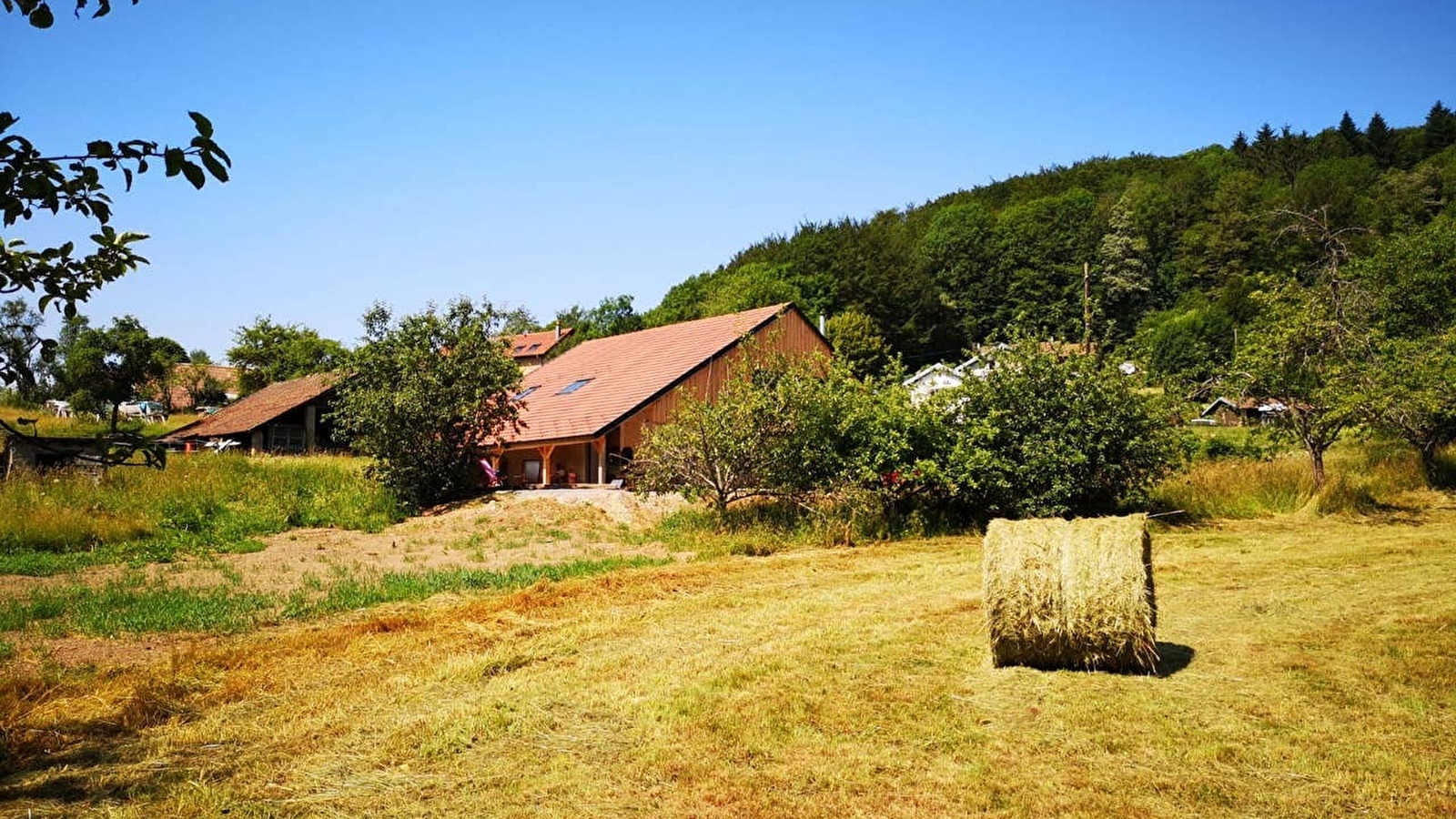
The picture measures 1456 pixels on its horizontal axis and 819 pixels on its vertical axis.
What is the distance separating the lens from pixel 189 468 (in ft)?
71.0

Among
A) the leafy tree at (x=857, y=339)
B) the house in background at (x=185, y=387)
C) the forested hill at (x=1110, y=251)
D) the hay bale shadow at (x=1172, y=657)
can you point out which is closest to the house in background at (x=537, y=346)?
the forested hill at (x=1110, y=251)

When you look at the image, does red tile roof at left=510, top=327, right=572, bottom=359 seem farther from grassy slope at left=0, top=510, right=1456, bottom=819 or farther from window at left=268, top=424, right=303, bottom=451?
grassy slope at left=0, top=510, right=1456, bottom=819

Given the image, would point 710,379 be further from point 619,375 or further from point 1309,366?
point 1309,366

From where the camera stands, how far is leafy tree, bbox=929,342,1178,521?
15.6 m

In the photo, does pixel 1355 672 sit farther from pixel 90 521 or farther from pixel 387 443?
pixel 387 443

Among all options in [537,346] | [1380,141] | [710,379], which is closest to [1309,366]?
[710,379]

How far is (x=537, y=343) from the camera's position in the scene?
69.7 meters

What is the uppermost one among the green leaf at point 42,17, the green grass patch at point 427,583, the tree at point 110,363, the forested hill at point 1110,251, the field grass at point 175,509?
the forested hill at point 1110,251

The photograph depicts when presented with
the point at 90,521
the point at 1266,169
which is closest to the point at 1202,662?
the point at 90,521

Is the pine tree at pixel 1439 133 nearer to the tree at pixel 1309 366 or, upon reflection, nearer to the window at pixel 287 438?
the tree at pixel 1309 366

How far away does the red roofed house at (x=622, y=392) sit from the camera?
25.1m

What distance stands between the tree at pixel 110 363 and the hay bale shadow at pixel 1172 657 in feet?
173

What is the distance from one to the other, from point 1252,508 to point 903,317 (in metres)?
49.5

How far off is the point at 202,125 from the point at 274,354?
205ft
